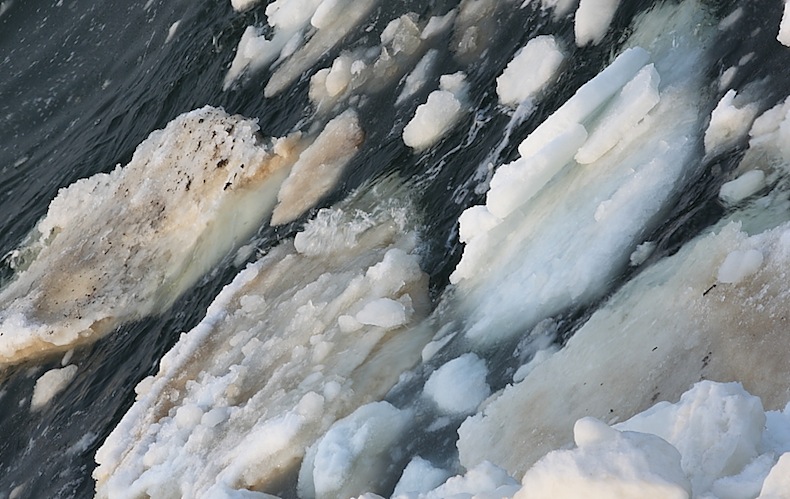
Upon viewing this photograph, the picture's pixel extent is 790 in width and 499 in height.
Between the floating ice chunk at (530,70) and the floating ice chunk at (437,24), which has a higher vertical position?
the floating ice chunk at (437,24)

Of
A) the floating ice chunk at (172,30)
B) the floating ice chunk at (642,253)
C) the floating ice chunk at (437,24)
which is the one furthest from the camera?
the floating ice chunk at (172,30)

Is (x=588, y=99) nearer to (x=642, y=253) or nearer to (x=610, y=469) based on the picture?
(x=642, y=253)

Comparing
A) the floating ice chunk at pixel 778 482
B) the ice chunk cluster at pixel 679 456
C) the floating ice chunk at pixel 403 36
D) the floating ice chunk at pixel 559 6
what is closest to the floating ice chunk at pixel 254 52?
the floating ice chunk at pixel 403 36

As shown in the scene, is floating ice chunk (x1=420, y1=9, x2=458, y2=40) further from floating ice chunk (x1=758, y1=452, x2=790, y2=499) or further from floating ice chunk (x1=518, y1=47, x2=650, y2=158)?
floating ice chunk (x1=758, y1=452, x2=790, y2=499)

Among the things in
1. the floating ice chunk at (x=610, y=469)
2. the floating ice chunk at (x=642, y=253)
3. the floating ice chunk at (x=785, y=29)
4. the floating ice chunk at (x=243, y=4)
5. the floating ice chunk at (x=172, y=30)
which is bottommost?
the floating ice chunk at (x=642, y=253)

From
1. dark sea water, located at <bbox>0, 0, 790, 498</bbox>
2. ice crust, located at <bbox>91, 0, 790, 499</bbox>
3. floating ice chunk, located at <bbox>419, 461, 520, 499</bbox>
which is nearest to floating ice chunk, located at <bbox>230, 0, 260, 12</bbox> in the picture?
dark sea water, located at <bbox>0, 0, 790, 498</bbox>

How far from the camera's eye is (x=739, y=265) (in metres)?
1.99

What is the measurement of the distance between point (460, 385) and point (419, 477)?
293mm

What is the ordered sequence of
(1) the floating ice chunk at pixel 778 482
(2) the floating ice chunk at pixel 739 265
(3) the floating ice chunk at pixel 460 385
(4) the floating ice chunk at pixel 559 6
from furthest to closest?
(4) the floating ice chunk at pixel 559 6 → (3) the floating ice chunk at pixel 460 385 → (2) the floating ice chunk at pixel 739 265 → (1) the floating ice chunk at pixel 778 482

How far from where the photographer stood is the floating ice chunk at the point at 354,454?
2.51 m

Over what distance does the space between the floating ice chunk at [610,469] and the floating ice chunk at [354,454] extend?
1215mm

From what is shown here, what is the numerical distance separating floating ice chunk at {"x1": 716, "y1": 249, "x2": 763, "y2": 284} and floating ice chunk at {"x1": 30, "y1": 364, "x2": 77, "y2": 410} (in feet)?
10.8

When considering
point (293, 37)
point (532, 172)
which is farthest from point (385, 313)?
point (293, 37)

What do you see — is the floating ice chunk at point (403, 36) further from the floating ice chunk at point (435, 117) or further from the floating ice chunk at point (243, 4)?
the floating ice chunk at point (243, 4)
